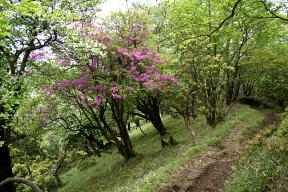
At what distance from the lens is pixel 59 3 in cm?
1062

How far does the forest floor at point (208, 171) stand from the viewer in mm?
8742

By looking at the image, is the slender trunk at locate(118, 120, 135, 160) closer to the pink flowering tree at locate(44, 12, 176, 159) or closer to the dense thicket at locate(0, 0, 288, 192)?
the dense thicket at locate(0, 0, 288, 192)

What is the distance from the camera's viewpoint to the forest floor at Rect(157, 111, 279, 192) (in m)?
8.74

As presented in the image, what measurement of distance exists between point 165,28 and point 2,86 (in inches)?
735

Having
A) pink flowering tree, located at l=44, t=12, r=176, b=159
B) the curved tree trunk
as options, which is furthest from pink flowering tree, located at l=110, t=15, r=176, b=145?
the curved tree trunk

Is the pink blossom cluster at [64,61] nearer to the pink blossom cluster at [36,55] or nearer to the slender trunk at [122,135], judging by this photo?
the pink blossom cluster at [36,55]

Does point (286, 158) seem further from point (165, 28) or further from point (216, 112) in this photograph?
point (165, 28)

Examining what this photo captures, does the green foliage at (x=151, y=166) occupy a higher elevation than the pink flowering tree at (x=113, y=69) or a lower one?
lower

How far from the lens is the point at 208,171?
9.98 m

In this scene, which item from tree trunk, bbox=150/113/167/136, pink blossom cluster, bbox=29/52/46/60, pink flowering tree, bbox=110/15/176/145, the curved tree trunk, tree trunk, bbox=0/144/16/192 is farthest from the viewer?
tree trunk, bbox=150/113/167/136

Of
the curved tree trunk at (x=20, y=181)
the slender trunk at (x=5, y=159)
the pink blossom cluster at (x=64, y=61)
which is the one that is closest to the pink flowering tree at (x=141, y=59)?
the pink blossom cluster at (x=64, y=61)

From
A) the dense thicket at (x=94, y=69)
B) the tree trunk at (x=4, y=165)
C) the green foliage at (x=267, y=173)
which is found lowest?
the green foliage at (x=267, y=173)

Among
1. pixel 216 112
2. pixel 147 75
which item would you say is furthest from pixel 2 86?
pixel 216 112

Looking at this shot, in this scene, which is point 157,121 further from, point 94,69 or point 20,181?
point 20,181
